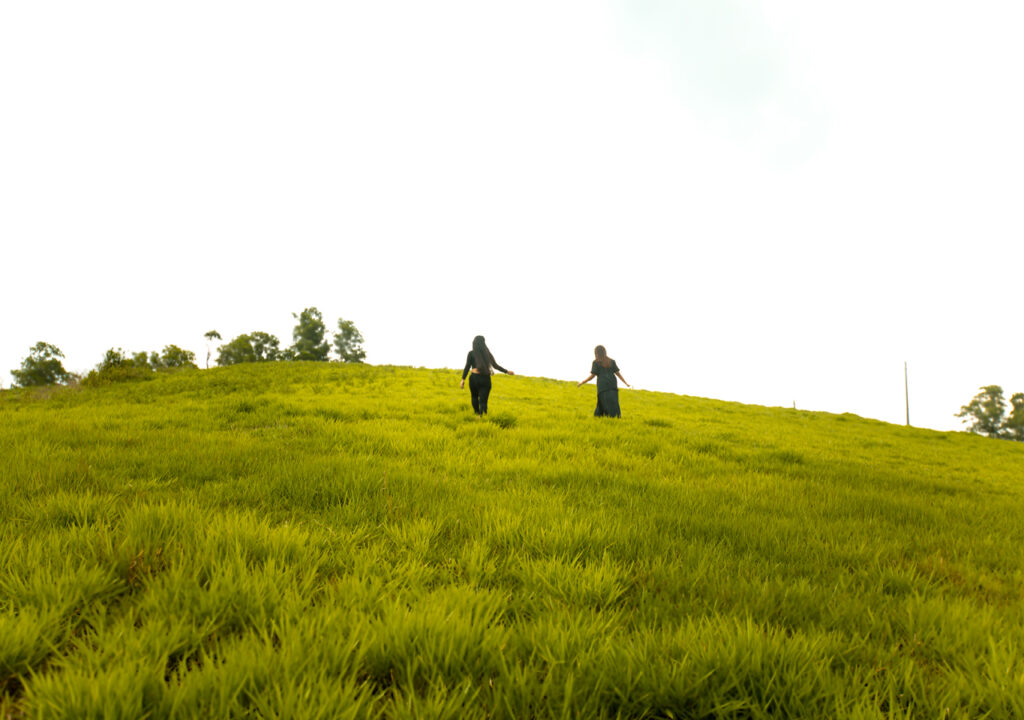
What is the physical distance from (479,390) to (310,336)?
239 ft

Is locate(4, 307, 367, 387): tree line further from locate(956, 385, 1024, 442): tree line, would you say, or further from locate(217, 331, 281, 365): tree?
locate(956, 385, 1024, 442): tree line

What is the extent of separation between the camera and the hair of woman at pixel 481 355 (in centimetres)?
1134

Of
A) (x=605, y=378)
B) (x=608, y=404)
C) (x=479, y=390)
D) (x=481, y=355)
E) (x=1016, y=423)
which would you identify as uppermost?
(x=481, y=355)

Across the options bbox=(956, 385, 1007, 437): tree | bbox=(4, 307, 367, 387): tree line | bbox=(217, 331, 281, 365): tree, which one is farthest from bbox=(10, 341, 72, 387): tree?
bbox=(956, 385, 1007, 437): tree

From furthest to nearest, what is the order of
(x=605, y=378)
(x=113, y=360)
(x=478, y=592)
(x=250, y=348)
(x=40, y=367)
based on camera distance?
(x=250, y=348)
(x=40, y=367)
(x=113, y=360)
(x=605, y=378)
(x=478, y=592)

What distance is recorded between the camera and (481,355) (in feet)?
37.4

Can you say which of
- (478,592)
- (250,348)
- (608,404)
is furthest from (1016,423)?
(250,348)

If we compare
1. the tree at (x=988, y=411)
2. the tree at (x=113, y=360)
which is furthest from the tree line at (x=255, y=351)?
the tree at (x=988, y=411)

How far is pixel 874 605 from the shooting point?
9.10 ft

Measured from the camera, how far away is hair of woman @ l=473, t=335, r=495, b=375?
37.2 feet

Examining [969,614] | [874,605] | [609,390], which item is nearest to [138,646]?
[874,605]

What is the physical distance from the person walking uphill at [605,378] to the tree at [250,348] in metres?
77.3

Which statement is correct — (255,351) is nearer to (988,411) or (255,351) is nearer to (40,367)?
(40,367)

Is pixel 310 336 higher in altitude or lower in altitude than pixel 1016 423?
higher
